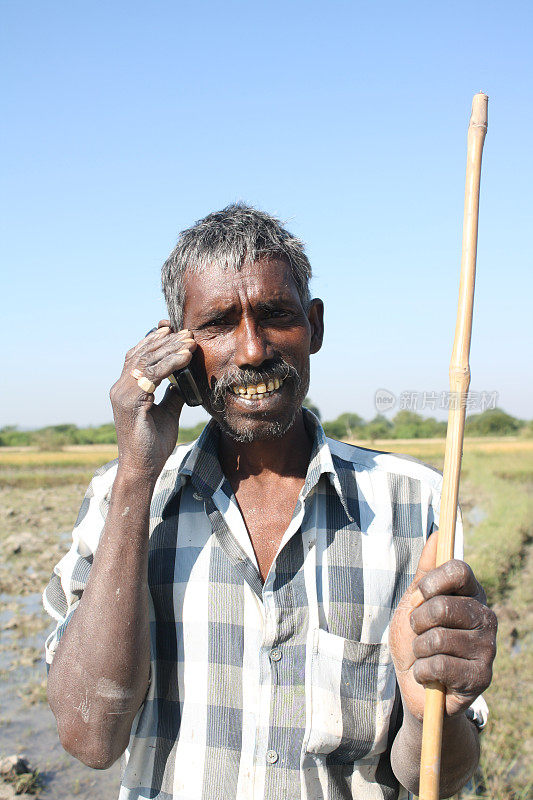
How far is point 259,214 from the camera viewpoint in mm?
2443

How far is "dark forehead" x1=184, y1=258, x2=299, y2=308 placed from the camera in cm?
221

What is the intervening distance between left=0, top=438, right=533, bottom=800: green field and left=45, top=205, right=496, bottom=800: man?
3.82 meters

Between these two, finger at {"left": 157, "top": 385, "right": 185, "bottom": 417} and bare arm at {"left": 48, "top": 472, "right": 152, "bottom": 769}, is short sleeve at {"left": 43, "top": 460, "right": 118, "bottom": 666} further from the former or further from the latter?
finger at {"left": 157, "top": 385, "right": 185, "bottom": 417}

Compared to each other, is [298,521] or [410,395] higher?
[410,395]

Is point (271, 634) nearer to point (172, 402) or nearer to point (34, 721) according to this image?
point (172, 402)

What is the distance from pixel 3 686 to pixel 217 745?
6264 mm

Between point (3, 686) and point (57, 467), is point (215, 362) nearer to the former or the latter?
point (3, 686)

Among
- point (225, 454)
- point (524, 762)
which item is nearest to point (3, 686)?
point (524, 762)

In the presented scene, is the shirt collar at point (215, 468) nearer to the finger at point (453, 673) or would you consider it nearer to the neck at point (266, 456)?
the neck at point (266, 456)

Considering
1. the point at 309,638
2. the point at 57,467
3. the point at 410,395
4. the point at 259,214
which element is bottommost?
the point at 57,467

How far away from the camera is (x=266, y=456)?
7.87 feet

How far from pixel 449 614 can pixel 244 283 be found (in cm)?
124

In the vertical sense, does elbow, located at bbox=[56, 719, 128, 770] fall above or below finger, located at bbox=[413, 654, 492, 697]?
below
